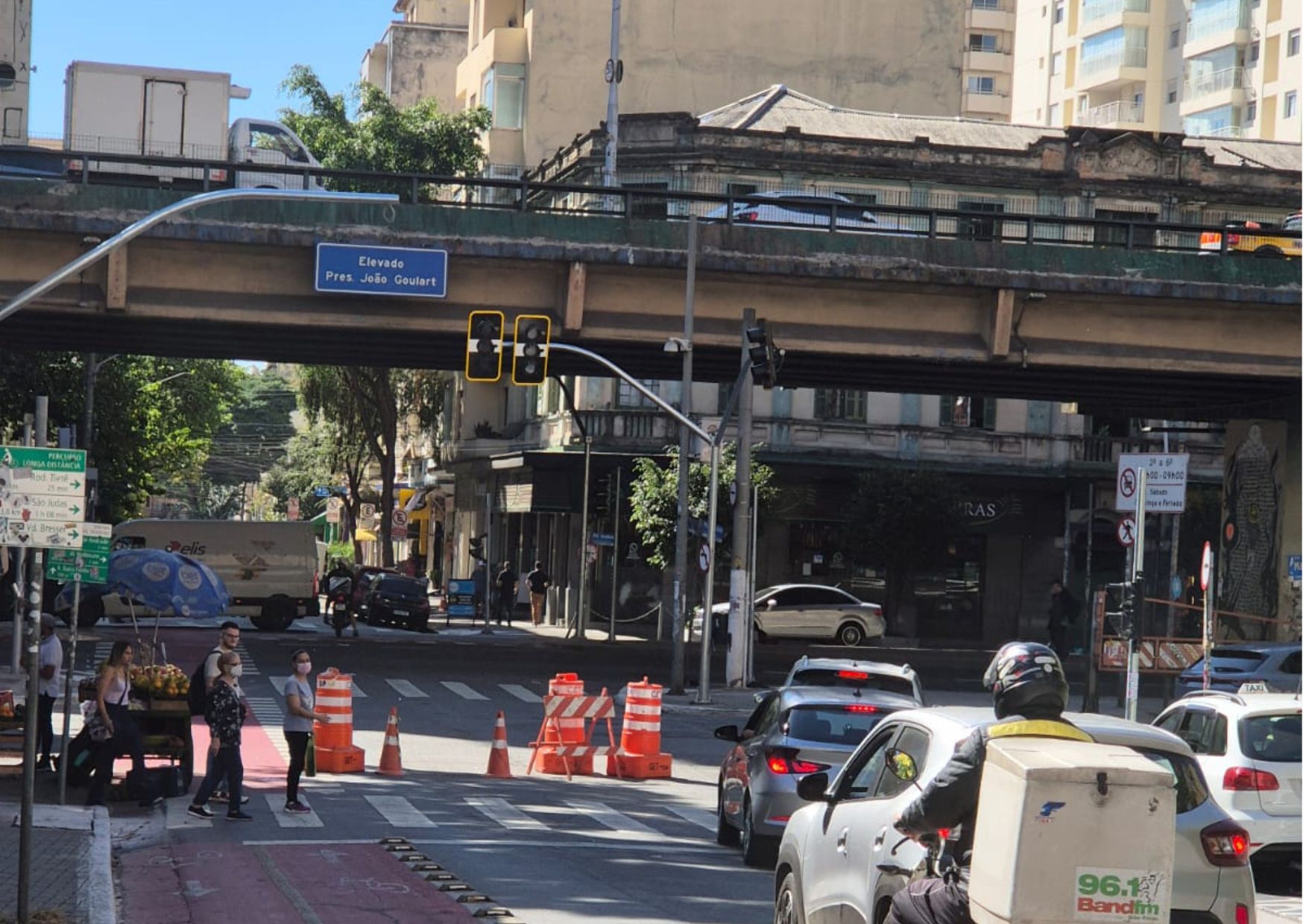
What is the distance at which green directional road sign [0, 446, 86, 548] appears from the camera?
12148mm

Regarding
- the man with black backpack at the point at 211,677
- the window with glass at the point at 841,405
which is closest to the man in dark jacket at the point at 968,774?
the man with black backpack at the point at 211,677

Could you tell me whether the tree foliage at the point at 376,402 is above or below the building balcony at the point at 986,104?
below

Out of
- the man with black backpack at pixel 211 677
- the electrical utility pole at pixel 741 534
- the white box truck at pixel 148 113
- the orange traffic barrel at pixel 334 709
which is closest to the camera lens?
the man with black backpack at pixel 211 677

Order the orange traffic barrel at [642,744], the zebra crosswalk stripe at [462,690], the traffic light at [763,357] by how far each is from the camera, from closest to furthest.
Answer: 1. the orange traffic barrel at [642,744]
2. the traffic light at [763,357]
3. the zebra crosswalk stripe at [462,690]

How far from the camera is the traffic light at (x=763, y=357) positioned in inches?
1175

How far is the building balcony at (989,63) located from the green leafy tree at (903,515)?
4773 centimetres

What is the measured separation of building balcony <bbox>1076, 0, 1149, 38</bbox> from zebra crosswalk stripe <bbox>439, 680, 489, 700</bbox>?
60.8 meters

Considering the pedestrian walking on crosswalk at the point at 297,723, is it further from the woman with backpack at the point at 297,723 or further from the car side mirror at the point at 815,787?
the car side mirror at the point at 815,787

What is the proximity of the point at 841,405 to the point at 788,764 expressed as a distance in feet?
134

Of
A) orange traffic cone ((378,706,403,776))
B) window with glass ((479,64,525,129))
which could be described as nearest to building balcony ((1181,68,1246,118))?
window with glass ((479,64,525,129))

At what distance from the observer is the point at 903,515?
168 ft

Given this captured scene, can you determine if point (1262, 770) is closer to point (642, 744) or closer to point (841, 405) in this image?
point (642, 744)

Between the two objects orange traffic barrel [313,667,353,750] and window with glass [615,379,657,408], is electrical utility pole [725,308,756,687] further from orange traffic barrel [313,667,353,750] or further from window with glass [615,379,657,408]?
window with glass [615,379,657,408]

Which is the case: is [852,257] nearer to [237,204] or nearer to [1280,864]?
[237,204]
